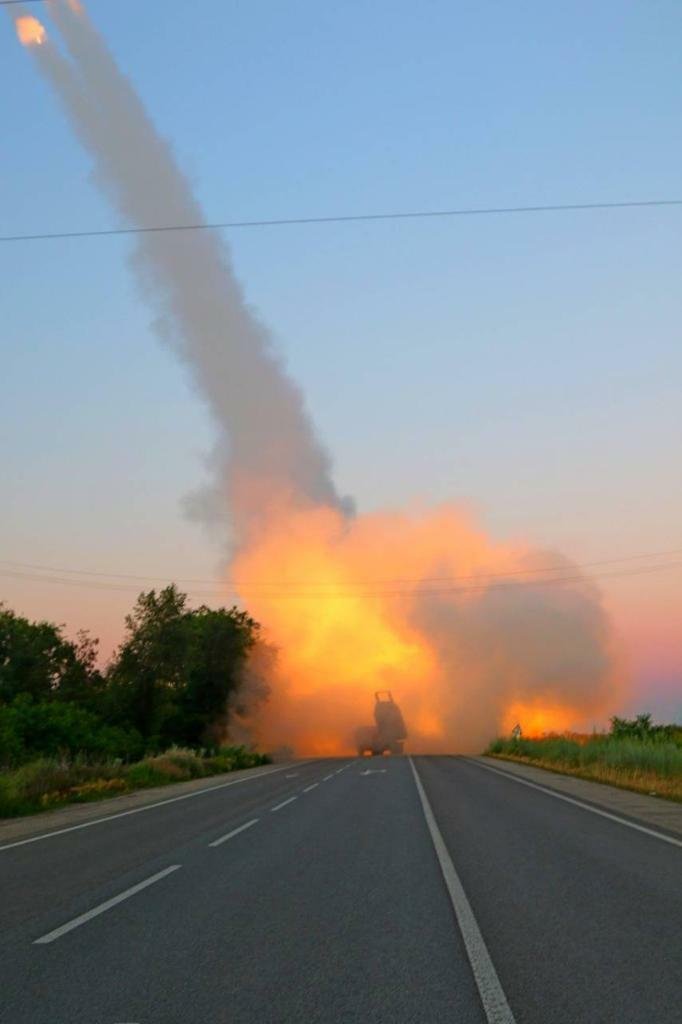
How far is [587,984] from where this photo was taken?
646 centimetres

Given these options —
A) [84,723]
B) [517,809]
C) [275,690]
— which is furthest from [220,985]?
[275,690]

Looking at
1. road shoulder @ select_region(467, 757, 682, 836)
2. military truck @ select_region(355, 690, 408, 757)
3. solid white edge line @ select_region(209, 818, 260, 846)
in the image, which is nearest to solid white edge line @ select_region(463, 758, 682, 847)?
road shoulder @ select_region(467, 757, 682, 836)

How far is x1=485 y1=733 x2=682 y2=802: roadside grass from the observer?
2644 cm

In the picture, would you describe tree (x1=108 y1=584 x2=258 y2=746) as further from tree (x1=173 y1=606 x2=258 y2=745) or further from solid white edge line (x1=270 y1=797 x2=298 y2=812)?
solid white edge line (x1=270 y1=797 x2=298 y2=812)

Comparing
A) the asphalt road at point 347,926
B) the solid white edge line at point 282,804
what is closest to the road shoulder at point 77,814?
the asphalt road at point 347,926

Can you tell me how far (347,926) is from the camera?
27.8ft

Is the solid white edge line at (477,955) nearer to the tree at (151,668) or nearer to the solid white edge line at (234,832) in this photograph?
the solid white edge line at (234,832)

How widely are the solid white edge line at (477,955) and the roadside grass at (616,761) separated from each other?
42.0ft

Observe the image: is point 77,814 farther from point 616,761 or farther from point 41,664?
point 41,664

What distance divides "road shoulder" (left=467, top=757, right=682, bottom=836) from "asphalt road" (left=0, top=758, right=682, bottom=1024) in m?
1.12

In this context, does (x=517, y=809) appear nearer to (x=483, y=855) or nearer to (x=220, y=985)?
(x=483, y=855)

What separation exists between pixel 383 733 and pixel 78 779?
3861 cm

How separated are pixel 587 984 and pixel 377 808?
48.8 ft

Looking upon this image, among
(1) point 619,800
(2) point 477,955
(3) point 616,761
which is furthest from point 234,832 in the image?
(3) point 616,761
